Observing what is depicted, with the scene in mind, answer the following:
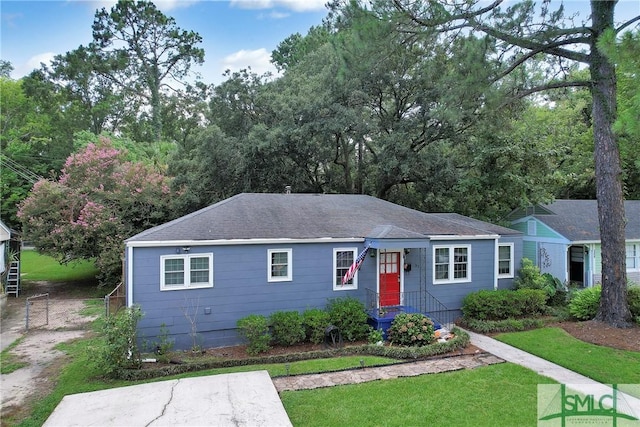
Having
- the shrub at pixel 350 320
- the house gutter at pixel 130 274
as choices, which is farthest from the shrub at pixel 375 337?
the house gutter at pixel 130 274

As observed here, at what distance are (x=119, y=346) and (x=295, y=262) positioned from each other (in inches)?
183

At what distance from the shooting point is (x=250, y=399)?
5160 mm

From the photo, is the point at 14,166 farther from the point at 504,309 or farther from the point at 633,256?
the point at 633,256

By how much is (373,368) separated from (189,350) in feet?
15.2

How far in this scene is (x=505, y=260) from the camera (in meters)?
13.3

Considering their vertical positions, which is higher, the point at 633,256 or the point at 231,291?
the point at 633,256

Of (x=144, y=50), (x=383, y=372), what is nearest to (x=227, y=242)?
(x=383, y=372)

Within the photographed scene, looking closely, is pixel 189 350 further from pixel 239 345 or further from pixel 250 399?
pixel 250 399

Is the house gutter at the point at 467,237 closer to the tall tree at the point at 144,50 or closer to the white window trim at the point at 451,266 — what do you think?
→ the white window trim at the point at 451,266

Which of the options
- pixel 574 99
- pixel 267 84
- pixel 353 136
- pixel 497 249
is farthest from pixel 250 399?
pixel 574 99


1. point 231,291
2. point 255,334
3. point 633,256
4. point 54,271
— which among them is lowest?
point 54,271

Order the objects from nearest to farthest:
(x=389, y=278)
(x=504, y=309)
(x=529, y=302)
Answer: (x=389, y=278) < (x=504, y=309) < (x=529, y=302)

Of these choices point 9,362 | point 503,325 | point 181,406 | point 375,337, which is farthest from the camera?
point 503,325

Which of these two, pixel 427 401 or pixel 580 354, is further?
pixel 580 354
